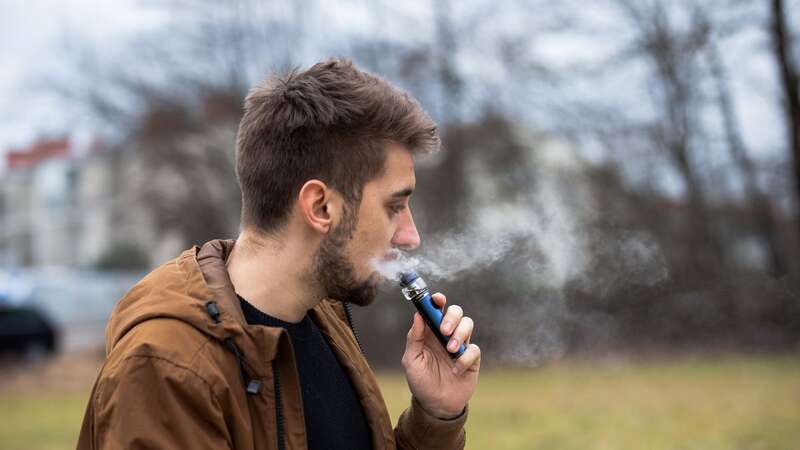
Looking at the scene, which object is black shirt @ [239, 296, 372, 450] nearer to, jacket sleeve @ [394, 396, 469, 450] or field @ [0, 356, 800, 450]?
jacket sleeve @ [394, 396, 469, 450]

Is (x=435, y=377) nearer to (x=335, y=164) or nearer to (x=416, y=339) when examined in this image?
(x=416, y=339)

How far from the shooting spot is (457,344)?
2.32 meters

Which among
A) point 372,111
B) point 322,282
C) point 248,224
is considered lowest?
point 322,282

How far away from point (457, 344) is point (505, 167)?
47.1 ft

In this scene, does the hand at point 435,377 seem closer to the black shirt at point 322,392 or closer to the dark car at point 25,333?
the black shirt at point 322,392

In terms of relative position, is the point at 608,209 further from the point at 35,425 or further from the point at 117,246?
the point at 117,246

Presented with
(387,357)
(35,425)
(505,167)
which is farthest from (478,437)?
(505,167)

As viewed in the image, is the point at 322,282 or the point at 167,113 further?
the point at 167,113

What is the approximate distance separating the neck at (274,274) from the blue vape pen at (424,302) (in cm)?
26

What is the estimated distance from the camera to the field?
25.6 feet

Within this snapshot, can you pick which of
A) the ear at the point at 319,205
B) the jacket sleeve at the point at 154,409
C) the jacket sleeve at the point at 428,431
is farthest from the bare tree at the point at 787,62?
the jacket sleeve at the point at 154,409

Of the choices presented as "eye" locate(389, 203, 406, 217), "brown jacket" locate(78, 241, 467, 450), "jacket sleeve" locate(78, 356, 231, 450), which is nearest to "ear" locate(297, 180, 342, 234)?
"eye" locate(389, 203, 406, 217)

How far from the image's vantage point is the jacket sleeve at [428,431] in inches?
97.2

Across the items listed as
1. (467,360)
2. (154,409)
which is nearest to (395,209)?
(467,360)
